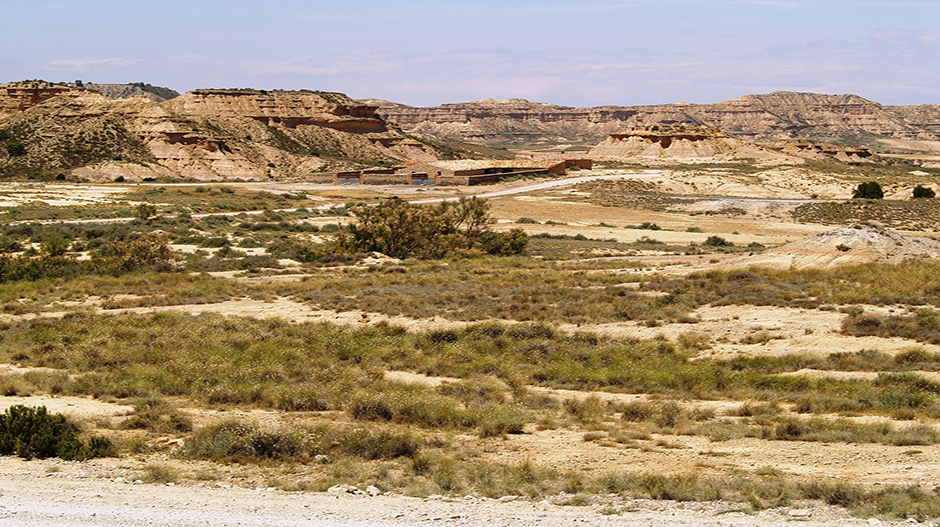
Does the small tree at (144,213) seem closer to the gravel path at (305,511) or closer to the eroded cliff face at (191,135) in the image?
the eroded cliff face at (191,135)

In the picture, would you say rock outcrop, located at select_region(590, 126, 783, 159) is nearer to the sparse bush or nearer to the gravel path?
the sparse bush

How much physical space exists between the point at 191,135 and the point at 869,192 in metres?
68.1

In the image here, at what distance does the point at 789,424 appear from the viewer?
11.7 meters

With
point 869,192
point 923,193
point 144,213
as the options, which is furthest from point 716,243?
point 869,192

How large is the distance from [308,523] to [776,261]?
22.1 metres

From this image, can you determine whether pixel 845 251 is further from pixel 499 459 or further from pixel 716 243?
pixel 499 459

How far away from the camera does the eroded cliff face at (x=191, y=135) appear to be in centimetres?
8862

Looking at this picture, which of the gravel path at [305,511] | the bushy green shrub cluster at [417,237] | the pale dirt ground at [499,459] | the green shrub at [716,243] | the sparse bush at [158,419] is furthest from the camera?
the green shrub at [716,243]

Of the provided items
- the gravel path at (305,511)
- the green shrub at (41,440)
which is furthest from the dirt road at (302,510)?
the green shrub at (41,440)

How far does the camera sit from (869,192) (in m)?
73.6

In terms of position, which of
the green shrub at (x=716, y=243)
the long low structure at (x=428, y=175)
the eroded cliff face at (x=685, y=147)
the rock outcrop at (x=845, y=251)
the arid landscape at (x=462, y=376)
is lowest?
the green shrub at (x=716, y=243)

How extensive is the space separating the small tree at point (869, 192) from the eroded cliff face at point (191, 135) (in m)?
57.9

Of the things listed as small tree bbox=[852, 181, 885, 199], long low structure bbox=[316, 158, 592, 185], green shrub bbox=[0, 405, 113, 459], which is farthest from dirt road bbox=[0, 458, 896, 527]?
long low structure bbox=[316, 158, 592, 185]

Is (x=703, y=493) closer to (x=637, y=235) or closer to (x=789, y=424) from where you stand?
(x=789, y=424)
